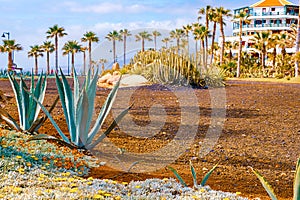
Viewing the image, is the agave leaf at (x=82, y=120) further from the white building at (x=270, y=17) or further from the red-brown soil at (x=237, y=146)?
the white building at (x=270, y=17)

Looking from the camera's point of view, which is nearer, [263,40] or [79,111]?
[79,111]

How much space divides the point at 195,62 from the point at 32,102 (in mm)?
12829

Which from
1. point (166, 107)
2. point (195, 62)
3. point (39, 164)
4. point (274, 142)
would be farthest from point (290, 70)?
point (39, 164)

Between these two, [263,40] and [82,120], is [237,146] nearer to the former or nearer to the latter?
[82,120]

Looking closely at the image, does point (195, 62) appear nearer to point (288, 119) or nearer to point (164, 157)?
point (288, 119)

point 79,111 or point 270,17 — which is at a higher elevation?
point 270,17

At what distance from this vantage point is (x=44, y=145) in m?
6.24

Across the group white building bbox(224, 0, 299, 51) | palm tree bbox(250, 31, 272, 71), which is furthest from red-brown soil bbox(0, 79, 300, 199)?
white building bbox(224, 0, 299, 51)

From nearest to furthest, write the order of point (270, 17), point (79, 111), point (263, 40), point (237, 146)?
point (79, 111)
point (237, 146)
point (263, 40)
point (270, 17)

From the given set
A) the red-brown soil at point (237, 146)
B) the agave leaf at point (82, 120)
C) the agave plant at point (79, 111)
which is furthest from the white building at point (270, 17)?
the agave leaf at point (82, 120)

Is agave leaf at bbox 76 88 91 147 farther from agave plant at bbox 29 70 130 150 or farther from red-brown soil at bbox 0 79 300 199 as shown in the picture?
red-brown soil at bbox 0 79 300 199

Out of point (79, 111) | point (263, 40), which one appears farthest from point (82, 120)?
point (263, 40)

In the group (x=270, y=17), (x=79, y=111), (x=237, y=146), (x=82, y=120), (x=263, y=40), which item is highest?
(x=270, y=17)

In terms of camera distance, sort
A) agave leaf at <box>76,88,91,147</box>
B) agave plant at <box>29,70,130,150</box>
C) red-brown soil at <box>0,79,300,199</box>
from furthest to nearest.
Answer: agave plant at <box>29,70,130,150</box> < agave leaf at <box>76,88,91,147</box> < red-brown soil at <box>0,79,300,199</box>
